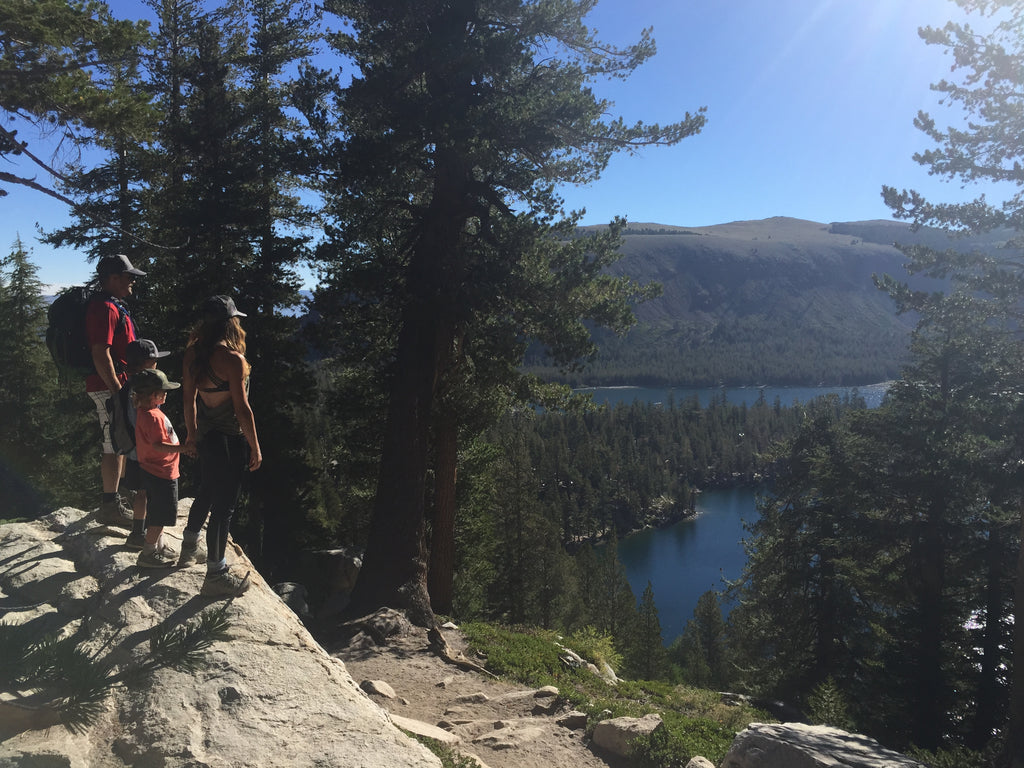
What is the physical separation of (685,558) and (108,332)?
265 feet


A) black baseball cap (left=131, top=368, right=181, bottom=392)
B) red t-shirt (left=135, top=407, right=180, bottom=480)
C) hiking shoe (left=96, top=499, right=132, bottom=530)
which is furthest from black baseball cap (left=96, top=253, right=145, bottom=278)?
hiking shoe (left=96, top=499, right=132, bottom=530)

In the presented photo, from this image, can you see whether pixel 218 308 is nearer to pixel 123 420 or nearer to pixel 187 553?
pixel 123 420

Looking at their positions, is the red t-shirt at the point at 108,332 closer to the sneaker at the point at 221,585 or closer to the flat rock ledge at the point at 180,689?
the flat rock ledge at the point at 180,689

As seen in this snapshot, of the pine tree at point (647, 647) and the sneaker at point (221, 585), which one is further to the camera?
the pine tree at point (647, 647)

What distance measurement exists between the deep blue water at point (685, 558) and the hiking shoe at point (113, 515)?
51.0m

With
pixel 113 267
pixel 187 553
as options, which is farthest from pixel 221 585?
pixel 113 267

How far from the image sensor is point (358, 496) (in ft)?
68.9

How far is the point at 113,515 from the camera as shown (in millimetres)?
5797

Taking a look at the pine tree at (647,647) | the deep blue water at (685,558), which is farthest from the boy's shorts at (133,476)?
the deep blue water at (685,558)

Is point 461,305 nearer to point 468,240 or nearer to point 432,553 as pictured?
point 468,240

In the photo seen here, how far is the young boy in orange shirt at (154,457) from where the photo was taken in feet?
16.2

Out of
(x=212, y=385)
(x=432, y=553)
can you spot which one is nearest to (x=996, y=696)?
(x=432, y=553)

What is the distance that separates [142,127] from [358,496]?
48.1 ft

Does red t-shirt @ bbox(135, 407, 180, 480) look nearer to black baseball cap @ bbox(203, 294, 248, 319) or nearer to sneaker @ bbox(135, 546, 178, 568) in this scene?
sneaker @ bbox(135, 546, 178, 568)
